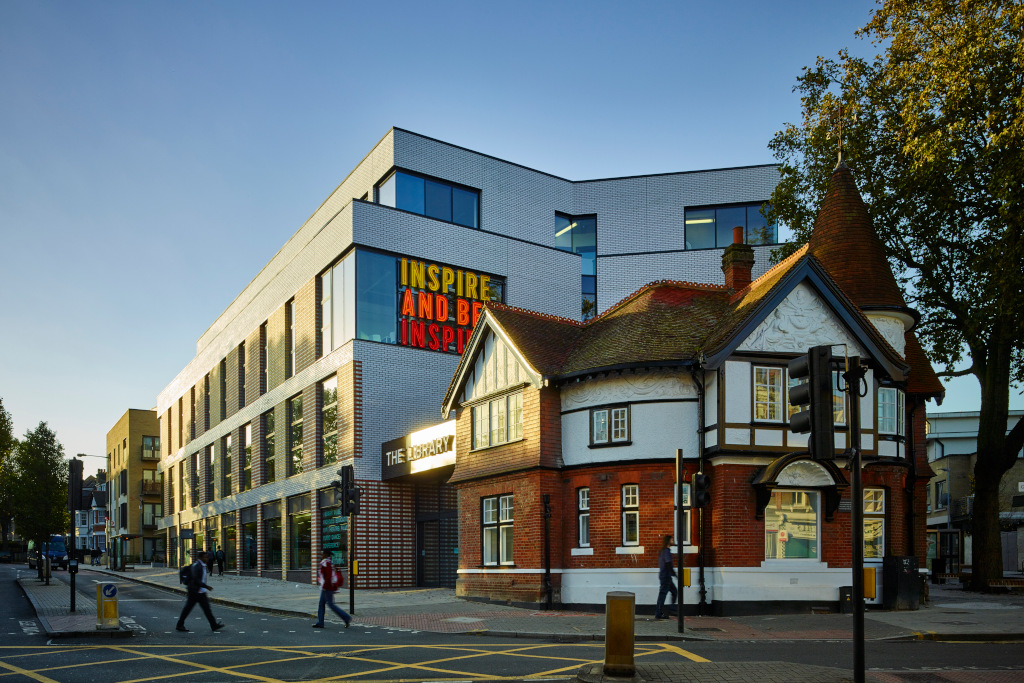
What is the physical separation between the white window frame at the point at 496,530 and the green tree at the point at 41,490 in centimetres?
2839

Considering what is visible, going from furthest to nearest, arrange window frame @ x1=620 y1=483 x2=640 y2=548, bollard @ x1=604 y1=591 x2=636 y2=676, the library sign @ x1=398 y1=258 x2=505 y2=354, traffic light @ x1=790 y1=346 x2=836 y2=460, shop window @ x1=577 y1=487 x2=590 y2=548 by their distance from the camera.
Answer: the library sign @ x1=398 y1=258 x2=505 y2=354
shop window @ x1=577 y1=487 x2=590 y2=548
window frame @ x1=620 y1=483 x2=640 y2=548
bollard @ x1=604 y1=591 x2=636 y2=676
traffic light @ x1=790 y1=346 x2=836 y2=460

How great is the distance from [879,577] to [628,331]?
8.02m

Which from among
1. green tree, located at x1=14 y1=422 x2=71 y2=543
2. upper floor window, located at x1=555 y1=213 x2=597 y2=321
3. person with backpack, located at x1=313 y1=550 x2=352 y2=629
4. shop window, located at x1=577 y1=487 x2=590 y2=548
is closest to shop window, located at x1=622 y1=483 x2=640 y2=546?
shop window, located at x1=577 y1=487 x2=590 y2=548

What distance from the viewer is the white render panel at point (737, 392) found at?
20938 millimetres

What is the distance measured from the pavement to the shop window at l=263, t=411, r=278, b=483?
15.0 metres

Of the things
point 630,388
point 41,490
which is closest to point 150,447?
point 41,490

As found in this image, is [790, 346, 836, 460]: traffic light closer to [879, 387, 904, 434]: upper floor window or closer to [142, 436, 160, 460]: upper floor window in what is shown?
[879, 387, 904, 434]: upper floor window

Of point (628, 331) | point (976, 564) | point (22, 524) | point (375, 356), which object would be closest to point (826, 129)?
point (628, 331)

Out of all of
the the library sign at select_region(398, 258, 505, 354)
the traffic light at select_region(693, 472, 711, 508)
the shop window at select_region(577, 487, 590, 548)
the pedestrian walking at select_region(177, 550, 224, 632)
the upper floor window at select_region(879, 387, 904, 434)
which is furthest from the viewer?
the the library sign at select_region(398, 258, 505, 354)

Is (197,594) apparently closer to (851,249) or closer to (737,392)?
(737,392)

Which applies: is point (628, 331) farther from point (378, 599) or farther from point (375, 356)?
point (375, 356)

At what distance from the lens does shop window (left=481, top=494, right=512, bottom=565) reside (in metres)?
24.1

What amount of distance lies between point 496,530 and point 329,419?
42.1ft

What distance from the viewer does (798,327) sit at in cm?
2152
